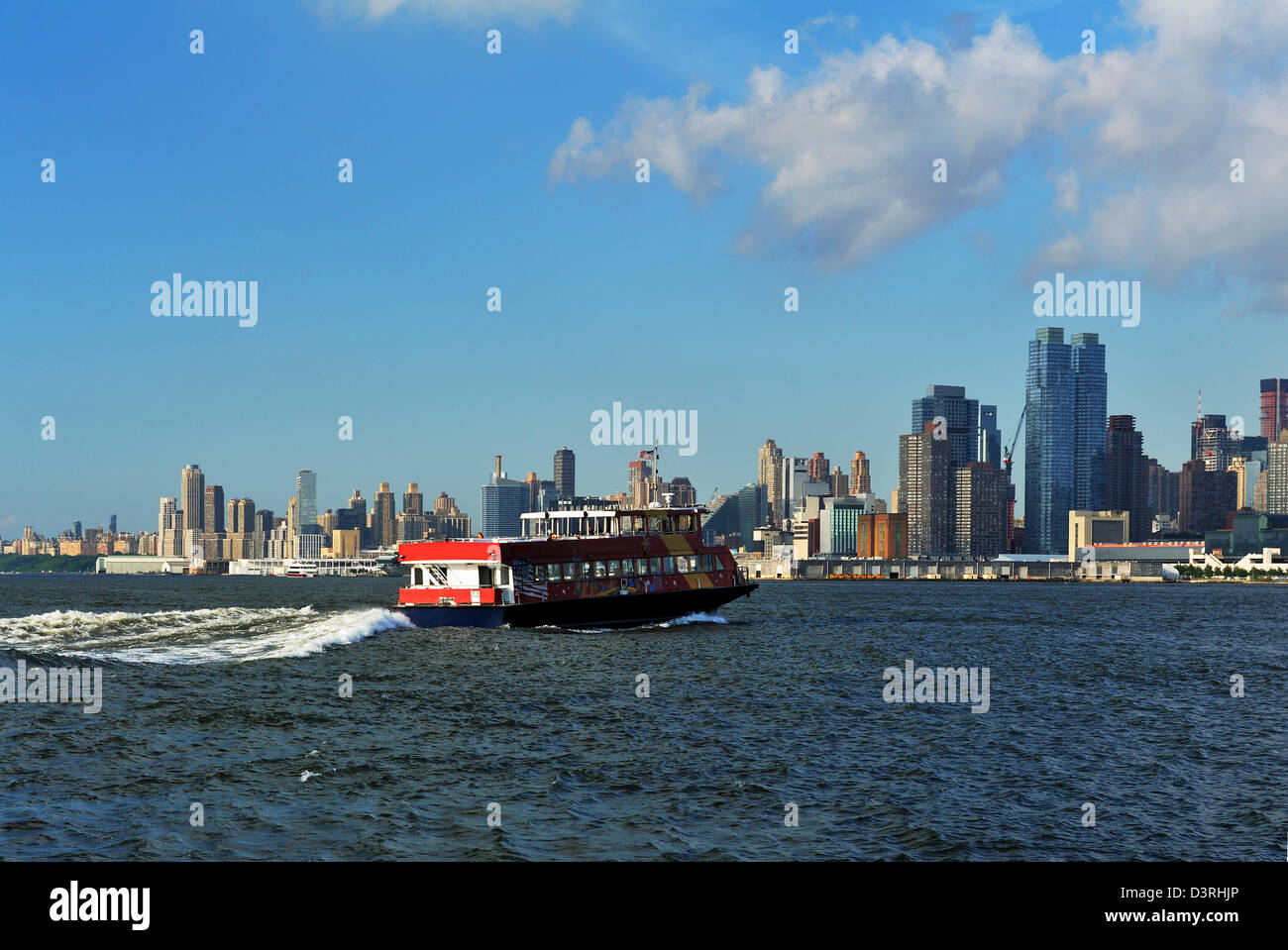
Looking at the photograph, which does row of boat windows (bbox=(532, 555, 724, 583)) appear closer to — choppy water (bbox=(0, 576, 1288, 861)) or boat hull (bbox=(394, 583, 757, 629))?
boat hull (bbox=(394, 583, 757, 629))

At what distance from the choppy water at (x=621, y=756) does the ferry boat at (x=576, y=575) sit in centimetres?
886

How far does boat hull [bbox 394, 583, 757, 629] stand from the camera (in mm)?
64062

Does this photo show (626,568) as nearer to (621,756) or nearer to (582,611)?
(582,611)

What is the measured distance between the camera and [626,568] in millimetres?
70188

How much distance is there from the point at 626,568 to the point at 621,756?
41912mm

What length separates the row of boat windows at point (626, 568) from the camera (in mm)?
66312

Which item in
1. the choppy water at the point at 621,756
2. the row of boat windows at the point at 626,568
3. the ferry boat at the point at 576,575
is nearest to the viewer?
the choppy water at the point at 621,756

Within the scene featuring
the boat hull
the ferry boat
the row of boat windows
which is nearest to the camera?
the boat hull

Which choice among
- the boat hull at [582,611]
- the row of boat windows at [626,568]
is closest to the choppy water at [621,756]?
the boat hull at [582,611]

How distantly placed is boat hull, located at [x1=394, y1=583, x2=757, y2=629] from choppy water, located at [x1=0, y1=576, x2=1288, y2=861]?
27.3 feet

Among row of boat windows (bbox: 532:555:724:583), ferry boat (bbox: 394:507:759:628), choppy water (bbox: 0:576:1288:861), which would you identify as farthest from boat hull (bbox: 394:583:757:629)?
choppy water (bbox: 0:576:1288:861)

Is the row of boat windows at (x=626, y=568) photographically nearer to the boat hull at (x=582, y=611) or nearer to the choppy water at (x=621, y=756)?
the boat hull at (x=582, y=611)

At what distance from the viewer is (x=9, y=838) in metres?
19.6

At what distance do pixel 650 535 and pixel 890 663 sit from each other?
2261cm
